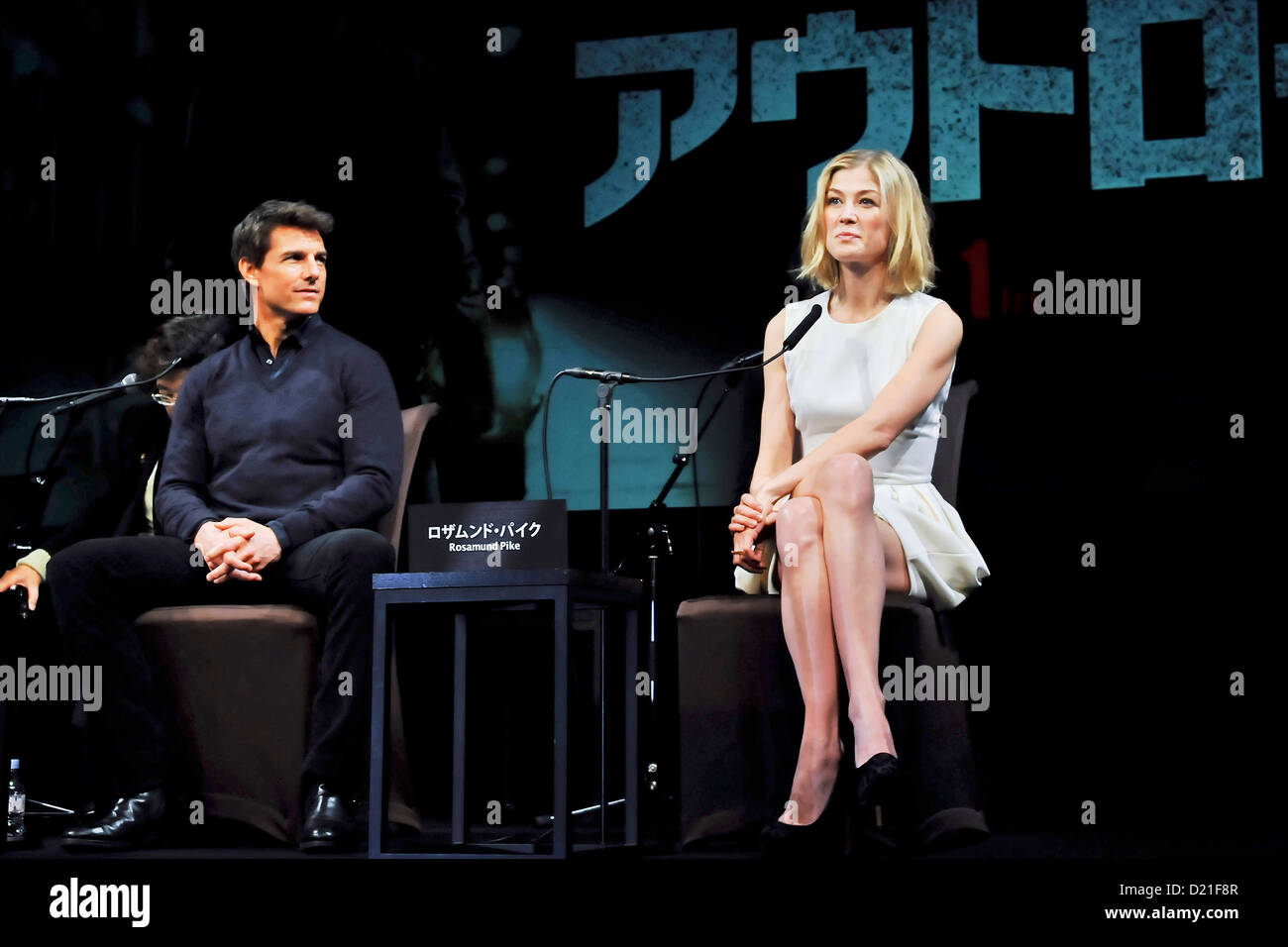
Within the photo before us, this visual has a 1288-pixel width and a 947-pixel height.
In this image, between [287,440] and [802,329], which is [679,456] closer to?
[802,329]

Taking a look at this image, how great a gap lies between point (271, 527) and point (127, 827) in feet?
2.12

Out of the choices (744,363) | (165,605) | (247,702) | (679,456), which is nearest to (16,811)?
(165,605)

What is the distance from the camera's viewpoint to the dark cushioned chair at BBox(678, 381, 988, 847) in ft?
8.81

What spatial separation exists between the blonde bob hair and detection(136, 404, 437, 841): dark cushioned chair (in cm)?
134

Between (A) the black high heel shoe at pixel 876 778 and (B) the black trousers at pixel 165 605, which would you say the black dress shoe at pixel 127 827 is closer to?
(B) the black trousers at pixel 165 605

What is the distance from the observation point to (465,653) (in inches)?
107

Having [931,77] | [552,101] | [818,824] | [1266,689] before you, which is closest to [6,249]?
[552,101]

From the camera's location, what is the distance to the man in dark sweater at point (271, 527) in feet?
9.11

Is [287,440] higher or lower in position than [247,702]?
higher

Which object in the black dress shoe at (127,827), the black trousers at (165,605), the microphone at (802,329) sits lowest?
the black dress shoe at (127,827)

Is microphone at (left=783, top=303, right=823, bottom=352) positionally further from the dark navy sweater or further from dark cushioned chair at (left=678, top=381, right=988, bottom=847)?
the dark navy sweater

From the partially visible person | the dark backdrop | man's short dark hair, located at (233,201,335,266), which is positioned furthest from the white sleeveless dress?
the partially visible person

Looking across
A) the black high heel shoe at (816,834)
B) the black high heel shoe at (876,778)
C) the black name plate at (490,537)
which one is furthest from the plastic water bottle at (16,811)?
the black high heel shoe at (876,778)
